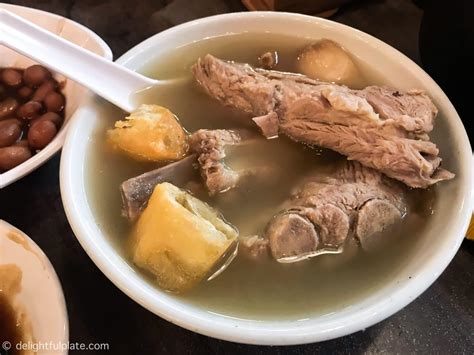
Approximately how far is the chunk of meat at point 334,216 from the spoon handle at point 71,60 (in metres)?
0.53

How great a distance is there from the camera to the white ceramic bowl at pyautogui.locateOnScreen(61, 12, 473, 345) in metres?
0.94

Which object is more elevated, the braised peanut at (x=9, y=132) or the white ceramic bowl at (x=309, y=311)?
the white ceramic bowl at (x=309, y=311)

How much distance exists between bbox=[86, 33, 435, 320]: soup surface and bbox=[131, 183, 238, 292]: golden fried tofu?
3cm

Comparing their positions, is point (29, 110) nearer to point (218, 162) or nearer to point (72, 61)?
point (72, 61)

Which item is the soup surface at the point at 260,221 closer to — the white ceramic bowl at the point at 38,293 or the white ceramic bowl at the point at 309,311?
A: the white ceramic bowl at the point at 309,311

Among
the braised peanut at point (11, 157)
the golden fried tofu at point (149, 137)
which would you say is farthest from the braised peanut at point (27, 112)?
the golden fried tofu at point (149, 137)

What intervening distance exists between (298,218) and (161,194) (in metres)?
0.29

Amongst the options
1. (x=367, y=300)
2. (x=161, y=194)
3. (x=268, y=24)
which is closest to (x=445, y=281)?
(x=367, y=300)

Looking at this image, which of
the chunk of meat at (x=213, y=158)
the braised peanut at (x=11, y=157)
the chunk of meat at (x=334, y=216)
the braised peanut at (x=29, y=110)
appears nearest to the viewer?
the chunk of meat at (x=334, y=216)

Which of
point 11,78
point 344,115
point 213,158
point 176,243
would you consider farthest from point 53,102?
point 344,115

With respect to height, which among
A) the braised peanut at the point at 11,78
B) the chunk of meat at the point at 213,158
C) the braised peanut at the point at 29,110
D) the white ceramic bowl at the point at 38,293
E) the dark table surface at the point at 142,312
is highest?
the chunk of meat at the point at 213,158

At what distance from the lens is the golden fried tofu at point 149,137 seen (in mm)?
1228

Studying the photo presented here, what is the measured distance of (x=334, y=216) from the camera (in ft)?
3.52

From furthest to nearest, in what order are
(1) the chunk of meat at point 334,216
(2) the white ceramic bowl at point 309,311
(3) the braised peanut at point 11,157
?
1. (3) the braised peanut at point 11,157
2. (1) the chunk of meat at point 334,216
3. (2) the white ceramic bowl at point 309,311
